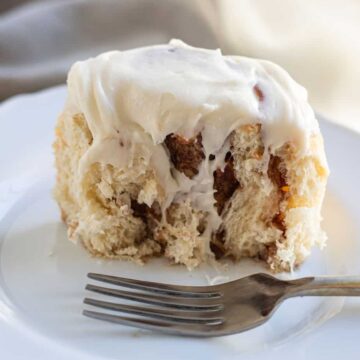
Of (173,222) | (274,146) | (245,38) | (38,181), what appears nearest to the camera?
(274,146)

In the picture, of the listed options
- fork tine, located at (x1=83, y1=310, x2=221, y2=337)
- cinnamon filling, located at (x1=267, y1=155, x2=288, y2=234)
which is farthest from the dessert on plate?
fork tine, located at (x1=83, y1=310, x2=221, y2=337)

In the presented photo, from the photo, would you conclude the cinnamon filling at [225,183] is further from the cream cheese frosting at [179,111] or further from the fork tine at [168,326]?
the fork tine at [168,326]

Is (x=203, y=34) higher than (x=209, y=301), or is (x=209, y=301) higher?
(x=203, y=34)

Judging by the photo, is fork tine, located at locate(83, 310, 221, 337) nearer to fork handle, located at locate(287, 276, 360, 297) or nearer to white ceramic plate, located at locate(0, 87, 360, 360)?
white ceramic plate, located at locate(0, 87, 360, 360)

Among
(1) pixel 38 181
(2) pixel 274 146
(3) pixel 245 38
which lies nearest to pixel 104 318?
(2) pixel 274 146

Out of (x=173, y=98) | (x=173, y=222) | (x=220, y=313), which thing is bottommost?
(x=220, y=313)

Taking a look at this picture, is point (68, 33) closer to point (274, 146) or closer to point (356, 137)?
point (356, 137)

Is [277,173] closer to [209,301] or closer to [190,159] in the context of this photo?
[190,159]

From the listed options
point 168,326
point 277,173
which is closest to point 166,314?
point 168,326
